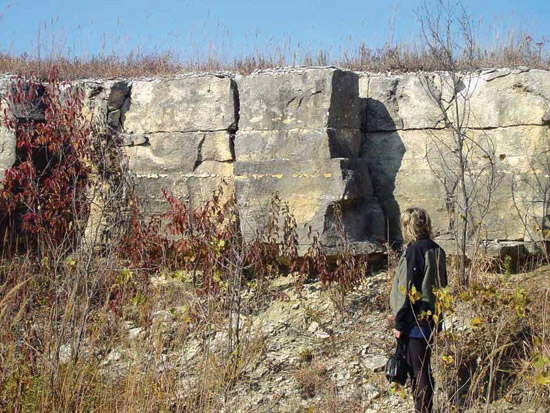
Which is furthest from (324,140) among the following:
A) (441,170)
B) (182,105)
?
(182,105)

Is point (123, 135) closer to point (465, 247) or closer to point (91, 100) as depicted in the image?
point (91, 100)

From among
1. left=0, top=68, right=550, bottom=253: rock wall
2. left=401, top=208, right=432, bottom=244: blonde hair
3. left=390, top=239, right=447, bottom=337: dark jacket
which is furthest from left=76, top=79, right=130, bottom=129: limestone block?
left=390, top=239, right=447, bottom=337: dark jacket

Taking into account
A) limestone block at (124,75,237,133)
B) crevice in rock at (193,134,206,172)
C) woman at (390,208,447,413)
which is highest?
limestone block at (124,75,237,133)

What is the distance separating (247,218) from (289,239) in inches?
18.5

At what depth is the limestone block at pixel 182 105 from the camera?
6.73m

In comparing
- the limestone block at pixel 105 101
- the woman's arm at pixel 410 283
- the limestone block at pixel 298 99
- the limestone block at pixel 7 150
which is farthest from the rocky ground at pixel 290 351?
the limestone block at pixel 7 150

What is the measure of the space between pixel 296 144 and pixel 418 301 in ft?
7.90

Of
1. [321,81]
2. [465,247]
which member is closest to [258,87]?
[321,81]

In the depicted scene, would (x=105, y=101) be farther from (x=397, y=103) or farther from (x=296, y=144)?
(x=397, y=103)

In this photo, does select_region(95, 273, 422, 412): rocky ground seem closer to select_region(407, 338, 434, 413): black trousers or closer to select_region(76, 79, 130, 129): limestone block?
select_region(407, 338, 434, 413): black trousers

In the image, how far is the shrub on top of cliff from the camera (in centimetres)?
683

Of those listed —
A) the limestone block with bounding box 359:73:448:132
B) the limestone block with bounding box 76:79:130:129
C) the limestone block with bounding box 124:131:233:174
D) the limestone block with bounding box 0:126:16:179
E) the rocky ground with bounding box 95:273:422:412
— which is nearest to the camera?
the rocky ground with bounding box 95:273:422:412

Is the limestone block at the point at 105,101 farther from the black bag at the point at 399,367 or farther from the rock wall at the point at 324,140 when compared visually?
the black bag at the point at 399,367

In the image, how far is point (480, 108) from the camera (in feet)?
21.3
